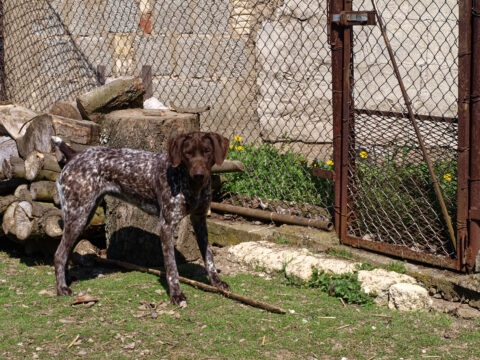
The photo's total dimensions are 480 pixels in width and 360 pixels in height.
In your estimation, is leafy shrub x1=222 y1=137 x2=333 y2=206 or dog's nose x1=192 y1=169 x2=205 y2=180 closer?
dog's nose x1=192 y1=169 x2=205 y2=180

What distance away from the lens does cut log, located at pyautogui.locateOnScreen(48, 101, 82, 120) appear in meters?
6.39

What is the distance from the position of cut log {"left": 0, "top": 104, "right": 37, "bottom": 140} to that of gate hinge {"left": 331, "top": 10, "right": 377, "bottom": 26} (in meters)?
3.28

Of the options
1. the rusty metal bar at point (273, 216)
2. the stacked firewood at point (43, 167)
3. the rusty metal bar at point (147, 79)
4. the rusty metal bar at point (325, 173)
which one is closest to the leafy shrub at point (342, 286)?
the rusty metal bar at point (273, 216)

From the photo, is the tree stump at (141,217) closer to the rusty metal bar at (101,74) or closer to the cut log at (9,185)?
the cut log at (9,185)

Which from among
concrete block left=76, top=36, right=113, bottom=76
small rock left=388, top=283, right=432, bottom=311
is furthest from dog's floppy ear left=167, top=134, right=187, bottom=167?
concrete block left=76, top=36, right=113, bottom=76

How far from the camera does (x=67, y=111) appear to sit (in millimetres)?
6441

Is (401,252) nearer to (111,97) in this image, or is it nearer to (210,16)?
(111,97)

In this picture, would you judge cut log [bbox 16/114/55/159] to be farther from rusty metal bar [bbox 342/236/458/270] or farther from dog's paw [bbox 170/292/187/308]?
rusty metal bar [bbox 342/236/458/270]

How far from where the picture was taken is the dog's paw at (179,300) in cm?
456

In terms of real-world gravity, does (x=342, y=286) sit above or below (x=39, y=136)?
below

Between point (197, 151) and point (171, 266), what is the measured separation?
89 cm

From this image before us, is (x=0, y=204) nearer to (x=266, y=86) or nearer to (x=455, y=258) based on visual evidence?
(x=266, y=86)

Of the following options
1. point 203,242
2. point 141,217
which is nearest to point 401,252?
point 203,242

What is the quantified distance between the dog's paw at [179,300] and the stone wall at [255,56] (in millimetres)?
3024
